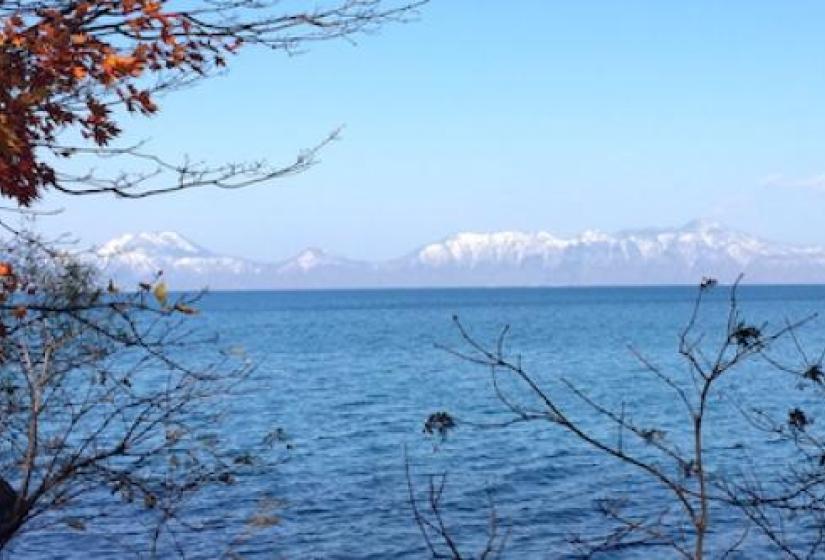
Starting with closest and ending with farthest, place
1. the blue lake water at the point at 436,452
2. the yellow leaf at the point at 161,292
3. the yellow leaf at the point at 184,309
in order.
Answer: the yellow leaf at the point at 161,292
the yellow leaf at the point at 184,309
the blue lake water at the point at 436,452

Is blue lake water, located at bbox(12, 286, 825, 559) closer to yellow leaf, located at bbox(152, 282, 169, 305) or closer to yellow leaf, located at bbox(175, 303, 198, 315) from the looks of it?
yellow leaf, located at bbox(175, 303, 198, 315)

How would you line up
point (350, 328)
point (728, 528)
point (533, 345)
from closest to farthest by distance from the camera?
point (728, 528) → point (533, 345) → point (350, 328)

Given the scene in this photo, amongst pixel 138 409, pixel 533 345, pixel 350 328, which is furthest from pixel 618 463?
pixel 350 328

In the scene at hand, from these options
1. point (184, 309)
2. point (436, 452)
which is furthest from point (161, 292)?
point (436, 452)

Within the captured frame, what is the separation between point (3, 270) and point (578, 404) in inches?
1827

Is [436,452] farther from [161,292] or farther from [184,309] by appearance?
[161,292]

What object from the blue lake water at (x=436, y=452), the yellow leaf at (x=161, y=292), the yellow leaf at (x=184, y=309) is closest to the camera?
the yellow leaf at (x=161, y=292)

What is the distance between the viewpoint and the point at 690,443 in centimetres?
3838

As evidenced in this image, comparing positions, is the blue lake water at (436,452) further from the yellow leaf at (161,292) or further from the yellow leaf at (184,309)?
the yellow leaf at (161,292)

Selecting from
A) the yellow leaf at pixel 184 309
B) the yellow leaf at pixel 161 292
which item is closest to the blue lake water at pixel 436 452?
the yellow leaf at pixel 184 309

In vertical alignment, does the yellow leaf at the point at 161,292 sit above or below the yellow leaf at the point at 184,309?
above

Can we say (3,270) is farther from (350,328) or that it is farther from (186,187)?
(350,328)

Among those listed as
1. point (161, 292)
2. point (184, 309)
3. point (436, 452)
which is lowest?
point (436, 452)

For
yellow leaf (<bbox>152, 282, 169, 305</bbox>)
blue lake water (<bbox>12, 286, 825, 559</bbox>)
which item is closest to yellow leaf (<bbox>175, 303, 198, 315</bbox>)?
yellow leaf (<bbox>152, 282, 169, 305</bbox>)
